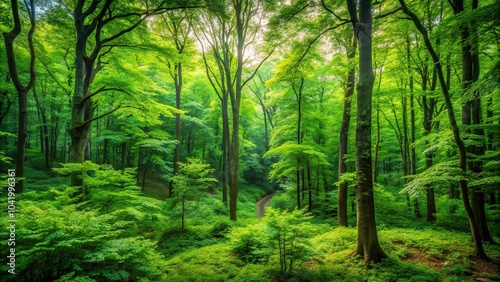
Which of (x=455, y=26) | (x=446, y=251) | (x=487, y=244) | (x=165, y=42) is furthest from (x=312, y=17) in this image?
(x=165, y=42)

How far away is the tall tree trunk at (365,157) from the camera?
5336 mm

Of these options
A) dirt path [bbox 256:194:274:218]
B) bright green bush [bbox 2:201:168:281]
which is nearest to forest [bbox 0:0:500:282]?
bright green bush [bbox 2:201:168:281]

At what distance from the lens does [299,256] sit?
495 centimetres

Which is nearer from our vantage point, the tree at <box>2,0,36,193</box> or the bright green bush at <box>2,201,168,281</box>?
the bright green bush at <box>2,201,168,281</box>

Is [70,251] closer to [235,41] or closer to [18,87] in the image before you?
[18,87]

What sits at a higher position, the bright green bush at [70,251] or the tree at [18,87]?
the tree at [18,87]

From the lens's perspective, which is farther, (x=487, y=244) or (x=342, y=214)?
(x=342, y=214)

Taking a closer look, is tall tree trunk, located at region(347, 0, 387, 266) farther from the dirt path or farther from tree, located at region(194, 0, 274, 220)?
the dirt path

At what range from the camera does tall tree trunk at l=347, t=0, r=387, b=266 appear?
534 centimetres

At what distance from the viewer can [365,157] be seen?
5539 millimetres

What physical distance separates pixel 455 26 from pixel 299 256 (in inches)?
223

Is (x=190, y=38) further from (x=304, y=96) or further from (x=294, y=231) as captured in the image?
(x=294, y=231)

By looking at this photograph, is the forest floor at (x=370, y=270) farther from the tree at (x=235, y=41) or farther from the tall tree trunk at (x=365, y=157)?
the tree at (x=235, y=41)

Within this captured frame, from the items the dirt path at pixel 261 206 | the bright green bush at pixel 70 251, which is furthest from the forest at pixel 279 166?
the dirt path at pixel 261 206
